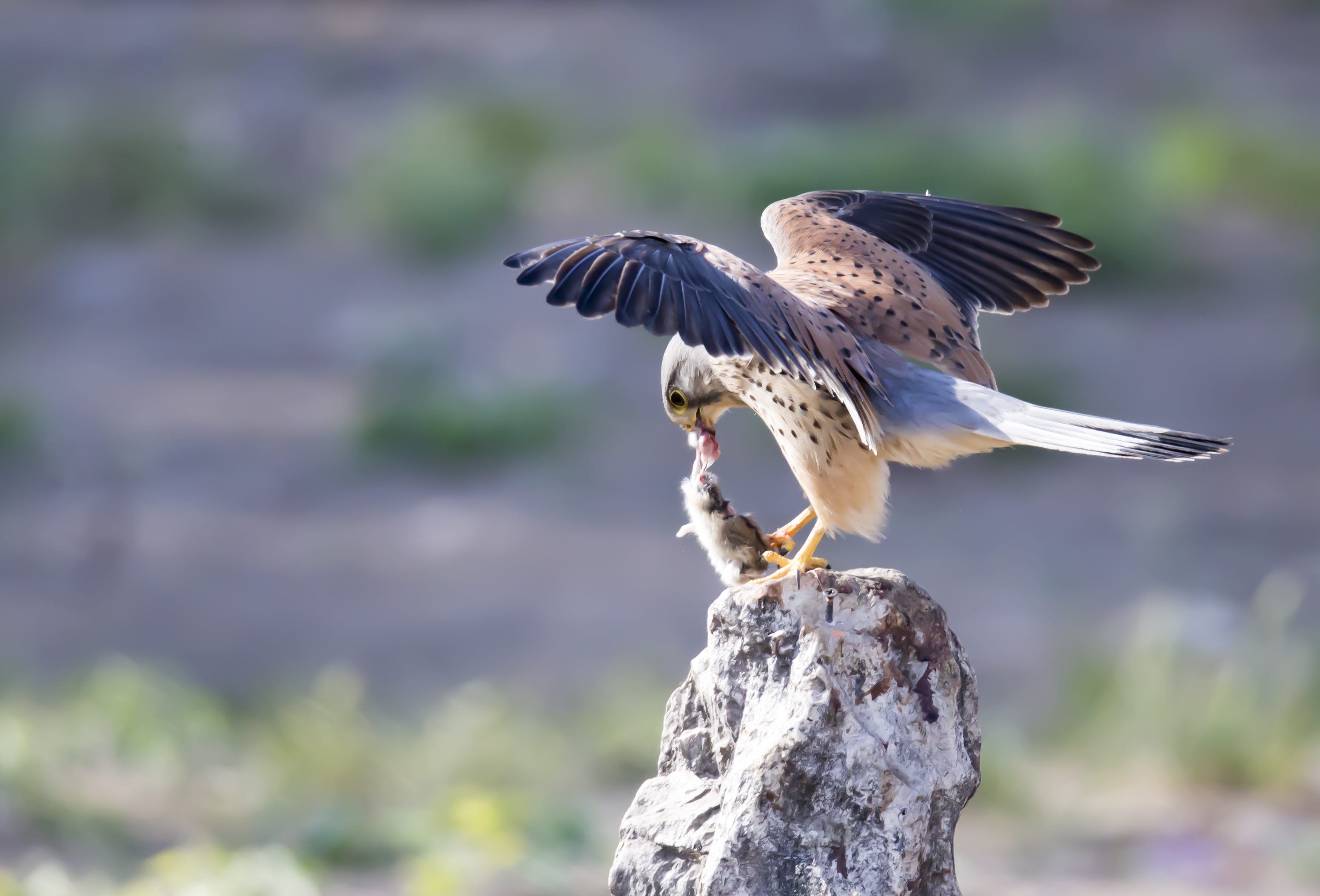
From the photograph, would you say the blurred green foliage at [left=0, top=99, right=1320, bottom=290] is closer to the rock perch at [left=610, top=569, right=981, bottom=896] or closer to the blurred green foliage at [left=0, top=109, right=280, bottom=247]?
the blurred green foliage at [left=0, top=109, right=280, bottom=247]

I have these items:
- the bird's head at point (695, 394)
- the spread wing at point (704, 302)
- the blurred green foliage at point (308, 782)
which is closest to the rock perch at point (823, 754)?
the spread wing at point (704, 302)

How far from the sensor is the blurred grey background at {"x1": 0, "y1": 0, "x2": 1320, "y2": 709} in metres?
10.0

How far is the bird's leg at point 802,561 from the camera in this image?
290 cm

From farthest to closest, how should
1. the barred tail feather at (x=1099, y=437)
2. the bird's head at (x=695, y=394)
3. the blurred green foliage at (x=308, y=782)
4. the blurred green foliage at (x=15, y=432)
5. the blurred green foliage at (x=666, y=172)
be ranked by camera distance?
1. the blurred green foliage at (x=666, y=172)
2. the blurred green foliage at (x=15, y=432)
3. the blurred green foliage at (x=308, y=782)
4. the bird's head at (x=695, y=394)
5. the barred tail feather at (x=1099, y=437)

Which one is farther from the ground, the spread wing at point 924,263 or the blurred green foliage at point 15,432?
the blurred green foliage at point 15,432

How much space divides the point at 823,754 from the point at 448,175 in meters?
13.4

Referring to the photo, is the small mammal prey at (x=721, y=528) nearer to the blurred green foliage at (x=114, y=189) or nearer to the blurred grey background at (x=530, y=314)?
the blurred grey background at (x=530, y=314)

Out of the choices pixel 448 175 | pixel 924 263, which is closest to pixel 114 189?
pixel 448 175

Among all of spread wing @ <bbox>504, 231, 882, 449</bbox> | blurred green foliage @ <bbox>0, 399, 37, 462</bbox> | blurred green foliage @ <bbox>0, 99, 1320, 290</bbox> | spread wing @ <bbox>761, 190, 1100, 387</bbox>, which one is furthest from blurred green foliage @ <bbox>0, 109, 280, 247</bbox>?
spread wing @ <bbox>504, 231, 882, 449</bbox>

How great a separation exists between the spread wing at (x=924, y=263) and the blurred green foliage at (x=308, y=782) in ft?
9.90

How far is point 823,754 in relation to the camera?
2.71 metres

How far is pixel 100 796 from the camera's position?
7043mm

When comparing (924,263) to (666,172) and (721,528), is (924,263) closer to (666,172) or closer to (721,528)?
(721,528)

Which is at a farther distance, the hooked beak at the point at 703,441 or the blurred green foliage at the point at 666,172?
the blurred green foliage at the point at 666,172
